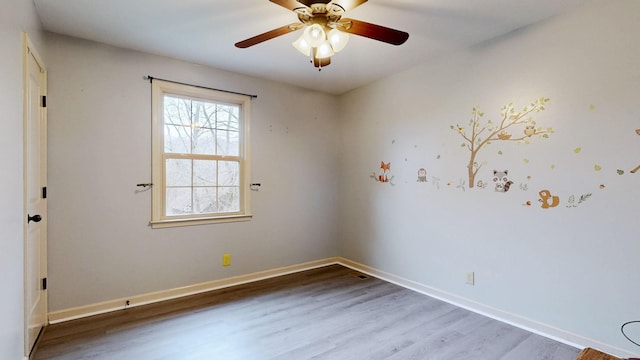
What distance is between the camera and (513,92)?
2.61m

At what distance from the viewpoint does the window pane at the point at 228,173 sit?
3.55m

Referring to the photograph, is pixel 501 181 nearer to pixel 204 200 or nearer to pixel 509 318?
pixel 509 318

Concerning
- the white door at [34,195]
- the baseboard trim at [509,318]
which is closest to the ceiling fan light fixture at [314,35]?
the white door at [34,195]

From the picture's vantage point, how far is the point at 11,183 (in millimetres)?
1655

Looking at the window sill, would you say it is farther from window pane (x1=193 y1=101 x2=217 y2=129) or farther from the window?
window pane (x1=193 y1=101 x2=217 y2=129)

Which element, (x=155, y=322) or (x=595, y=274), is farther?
(x=155, y=322)

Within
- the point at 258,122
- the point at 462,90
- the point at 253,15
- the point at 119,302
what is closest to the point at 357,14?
the point at 253,15

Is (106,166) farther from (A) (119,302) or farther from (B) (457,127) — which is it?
(B) (457,127)

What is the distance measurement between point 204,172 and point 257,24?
1723mm

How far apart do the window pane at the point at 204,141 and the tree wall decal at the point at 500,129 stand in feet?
8.69

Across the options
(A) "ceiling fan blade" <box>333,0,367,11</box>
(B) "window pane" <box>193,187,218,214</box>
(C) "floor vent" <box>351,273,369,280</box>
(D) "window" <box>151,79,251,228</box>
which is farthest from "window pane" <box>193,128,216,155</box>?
(C) "floor vent" <box>351,273,369,280</box>

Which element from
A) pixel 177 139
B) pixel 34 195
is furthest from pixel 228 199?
pixel 34 195

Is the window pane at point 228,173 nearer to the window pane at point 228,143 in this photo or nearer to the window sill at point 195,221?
the window pane at point 228,143

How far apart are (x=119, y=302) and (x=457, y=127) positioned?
3723 millimetres
